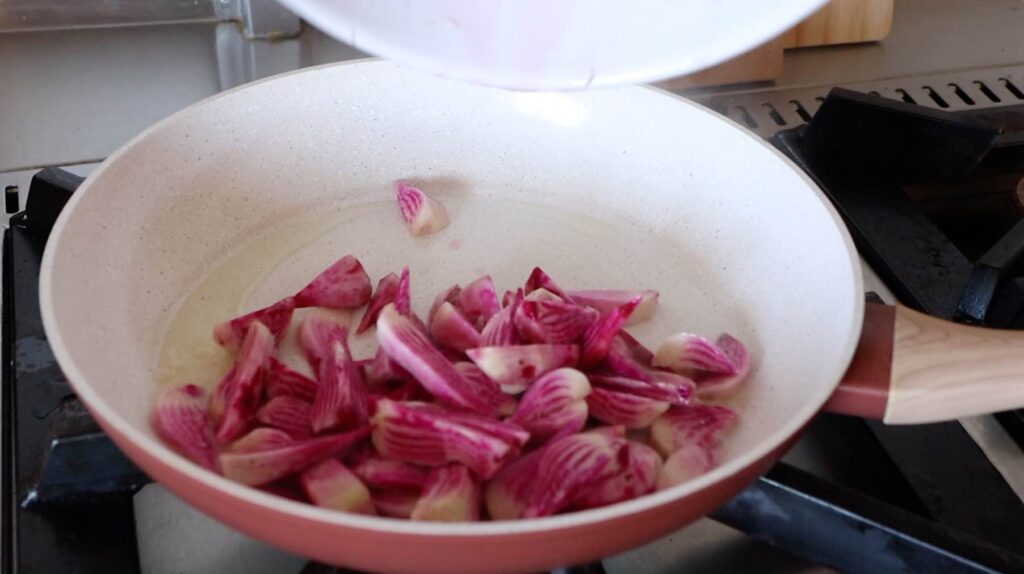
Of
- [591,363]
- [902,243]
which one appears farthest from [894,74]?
[591,363]

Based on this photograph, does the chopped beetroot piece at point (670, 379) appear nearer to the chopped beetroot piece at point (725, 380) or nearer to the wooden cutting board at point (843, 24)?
the chopped beetroot piece at point (725, 380)

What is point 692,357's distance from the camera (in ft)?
1.86

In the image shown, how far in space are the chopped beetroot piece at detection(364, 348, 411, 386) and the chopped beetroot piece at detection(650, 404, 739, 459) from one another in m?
0.14

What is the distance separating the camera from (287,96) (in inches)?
27.2

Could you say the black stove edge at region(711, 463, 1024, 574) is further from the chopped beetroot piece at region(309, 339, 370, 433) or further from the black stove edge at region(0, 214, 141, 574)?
the black stove edge at region(0, 214, 141, 574)

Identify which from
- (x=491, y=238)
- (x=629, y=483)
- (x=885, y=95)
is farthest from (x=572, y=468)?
(x=885, y=95)

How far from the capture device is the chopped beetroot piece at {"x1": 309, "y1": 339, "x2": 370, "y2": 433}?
501 mm

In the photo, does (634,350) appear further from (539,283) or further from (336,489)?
(336,489)

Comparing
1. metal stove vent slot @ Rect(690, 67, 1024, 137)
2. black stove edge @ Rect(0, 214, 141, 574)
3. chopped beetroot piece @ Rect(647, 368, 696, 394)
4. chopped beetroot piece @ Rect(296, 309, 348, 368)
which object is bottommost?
black stove edge @ Rect(0, 214, 141, 574)

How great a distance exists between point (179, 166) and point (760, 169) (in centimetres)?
38

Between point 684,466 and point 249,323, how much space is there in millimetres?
258

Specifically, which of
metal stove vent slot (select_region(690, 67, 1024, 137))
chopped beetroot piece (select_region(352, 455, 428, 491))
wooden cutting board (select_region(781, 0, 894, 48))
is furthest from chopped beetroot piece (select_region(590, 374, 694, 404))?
wooden cutting board (select_region(781, 0, 894, 48))

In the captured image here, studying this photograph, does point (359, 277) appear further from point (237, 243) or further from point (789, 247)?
point (789, 247)

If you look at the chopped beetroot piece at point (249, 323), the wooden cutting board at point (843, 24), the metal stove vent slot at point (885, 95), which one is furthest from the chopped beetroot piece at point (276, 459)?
the wooden cutting board at point (843, 24)
